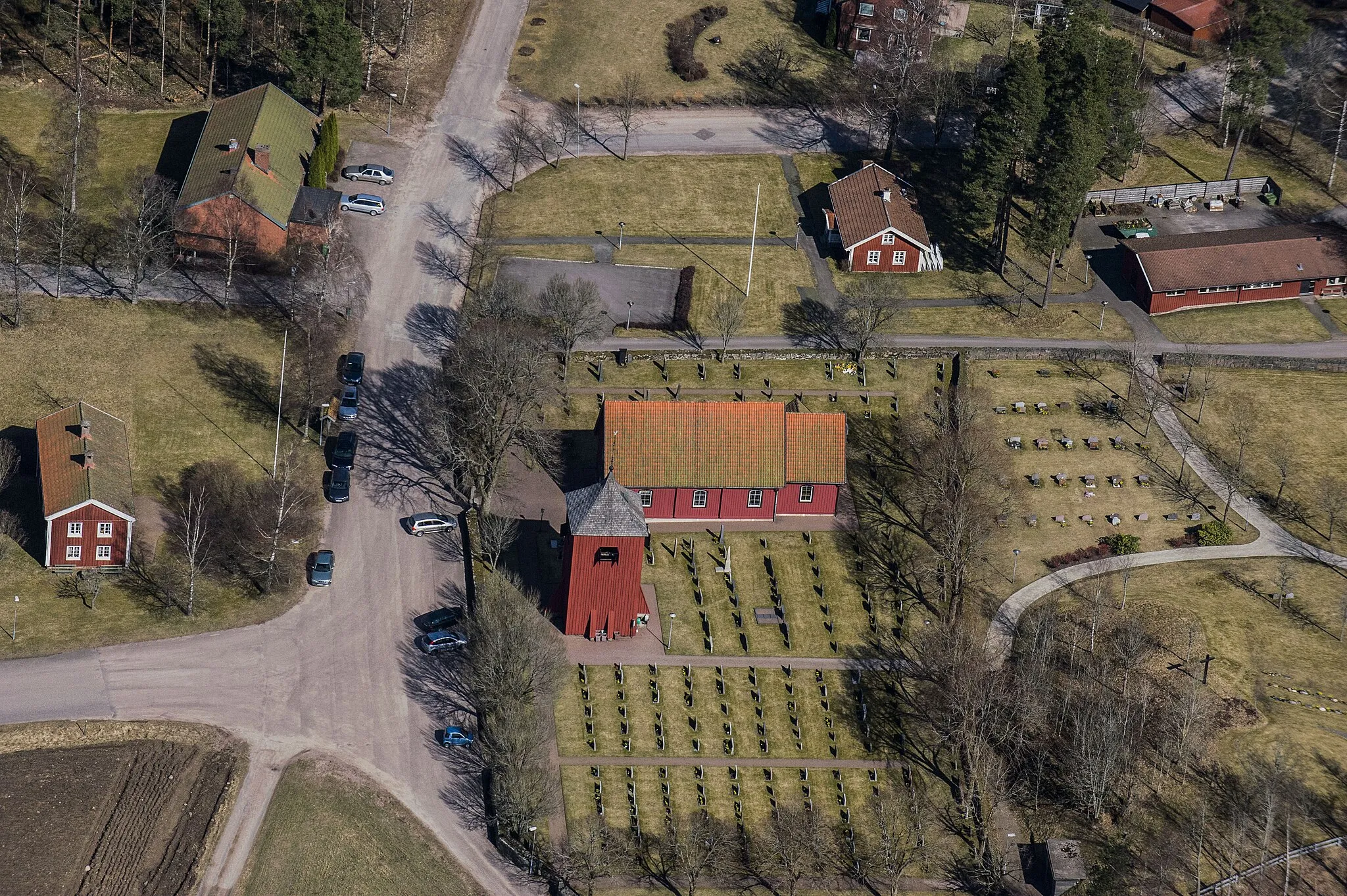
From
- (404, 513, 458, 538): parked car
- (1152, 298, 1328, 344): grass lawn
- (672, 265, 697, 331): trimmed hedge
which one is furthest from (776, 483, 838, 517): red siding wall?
(1152, 298, 1328, 344): grass lawn

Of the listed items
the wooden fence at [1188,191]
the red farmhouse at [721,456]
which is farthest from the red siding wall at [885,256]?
the red farmhouse at [721,456]

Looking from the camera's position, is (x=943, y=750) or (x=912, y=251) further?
(x=912, y=251)

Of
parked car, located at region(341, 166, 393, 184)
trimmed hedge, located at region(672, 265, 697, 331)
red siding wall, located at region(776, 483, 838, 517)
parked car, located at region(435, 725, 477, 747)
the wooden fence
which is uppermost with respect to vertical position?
parked car, located at region(341, 166, 393, 184)

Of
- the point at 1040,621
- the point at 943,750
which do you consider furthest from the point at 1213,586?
the point at 943,750

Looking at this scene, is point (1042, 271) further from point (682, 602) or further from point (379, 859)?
point (379, 859)

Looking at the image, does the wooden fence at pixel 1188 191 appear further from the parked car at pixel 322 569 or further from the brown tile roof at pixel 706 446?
the parked car at pixel 322 569

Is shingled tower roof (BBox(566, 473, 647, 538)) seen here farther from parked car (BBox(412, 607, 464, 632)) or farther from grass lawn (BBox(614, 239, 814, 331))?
grass lawn (BBox(614, 239, 814, 331))

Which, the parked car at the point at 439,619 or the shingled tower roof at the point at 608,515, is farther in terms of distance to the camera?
the parked car at the point at 439,619
